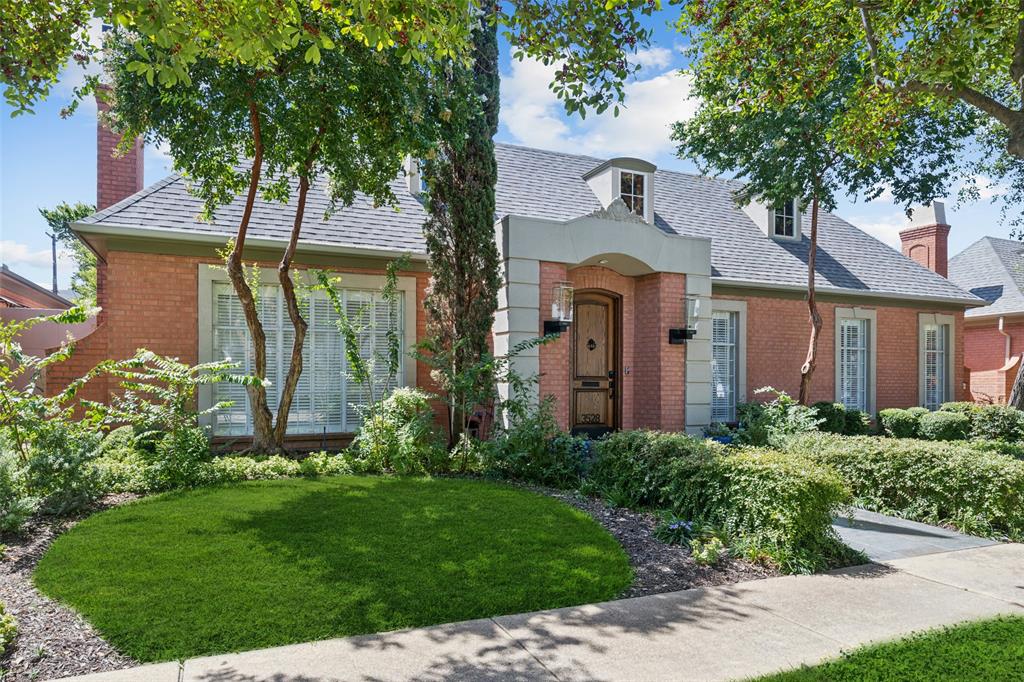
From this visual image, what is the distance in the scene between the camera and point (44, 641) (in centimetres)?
365

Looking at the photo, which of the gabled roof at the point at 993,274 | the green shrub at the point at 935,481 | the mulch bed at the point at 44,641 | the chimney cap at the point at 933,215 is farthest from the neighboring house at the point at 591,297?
the gabled roof at the point at 993,274

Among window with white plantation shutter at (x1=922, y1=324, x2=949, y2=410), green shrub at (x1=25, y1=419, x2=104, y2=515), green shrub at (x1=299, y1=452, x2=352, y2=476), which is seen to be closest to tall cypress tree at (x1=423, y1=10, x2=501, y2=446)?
green shrub at (x1=299, y1=452, x2=352, y2=476)

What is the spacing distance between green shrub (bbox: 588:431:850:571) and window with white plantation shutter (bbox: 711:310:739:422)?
21.5 ft

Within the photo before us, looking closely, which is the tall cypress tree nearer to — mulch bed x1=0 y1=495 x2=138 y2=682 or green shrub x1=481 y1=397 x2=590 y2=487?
green shrub x1=481 y1=397 x2=590 y2=487

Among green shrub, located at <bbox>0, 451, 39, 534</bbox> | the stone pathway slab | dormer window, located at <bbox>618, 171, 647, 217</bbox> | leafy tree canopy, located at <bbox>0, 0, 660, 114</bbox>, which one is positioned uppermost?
dormer window, located at <bbox>618, 171, 647, 217</bbox>

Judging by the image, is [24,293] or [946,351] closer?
[946,351]

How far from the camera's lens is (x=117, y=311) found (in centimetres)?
927

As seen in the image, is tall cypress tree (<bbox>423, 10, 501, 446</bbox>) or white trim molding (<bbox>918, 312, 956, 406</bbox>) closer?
tall cypress tree (<bbox>423, 10, 501, 446</bbox>)

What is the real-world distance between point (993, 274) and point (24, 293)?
32.7 meters

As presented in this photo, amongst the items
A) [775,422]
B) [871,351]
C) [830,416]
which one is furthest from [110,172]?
[871,351]

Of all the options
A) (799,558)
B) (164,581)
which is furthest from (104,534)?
(799,558)

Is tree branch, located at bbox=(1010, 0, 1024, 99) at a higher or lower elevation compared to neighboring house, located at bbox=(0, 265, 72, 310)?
higher

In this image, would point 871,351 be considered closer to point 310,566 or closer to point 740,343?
point 740,343

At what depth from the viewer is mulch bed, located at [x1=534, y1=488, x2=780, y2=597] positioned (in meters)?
4.84
